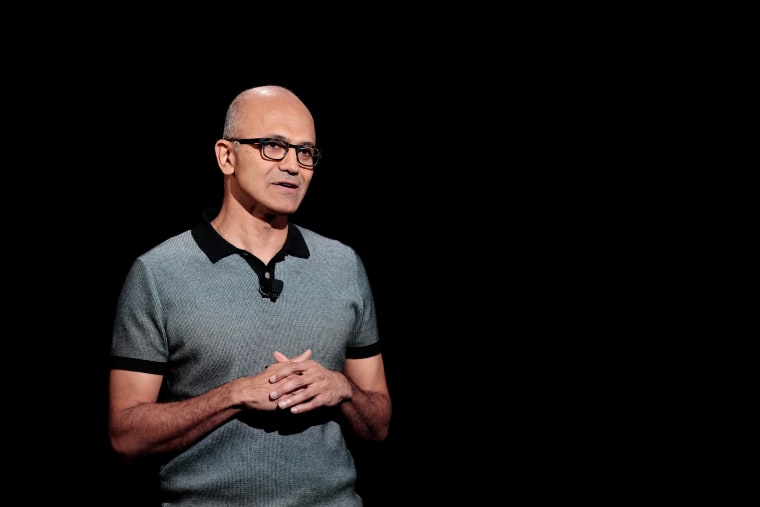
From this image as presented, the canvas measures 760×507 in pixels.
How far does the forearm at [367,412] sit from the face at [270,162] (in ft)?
1.57

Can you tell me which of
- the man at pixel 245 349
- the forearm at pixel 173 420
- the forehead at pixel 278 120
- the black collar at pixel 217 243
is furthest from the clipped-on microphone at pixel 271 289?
the forehead at pixel 278 120

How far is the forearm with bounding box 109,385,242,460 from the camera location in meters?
1.75

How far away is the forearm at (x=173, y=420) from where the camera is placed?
1.75m

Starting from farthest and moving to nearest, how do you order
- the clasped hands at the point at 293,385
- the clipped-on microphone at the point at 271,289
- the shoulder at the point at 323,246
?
the shoulder at the point at 323,246
the clipped-on microphone at the point at 271,289
the clasped hands at the point at 293,385

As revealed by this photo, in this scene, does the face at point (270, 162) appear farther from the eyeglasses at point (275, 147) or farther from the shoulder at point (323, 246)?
the shoulder at point (323, 246)

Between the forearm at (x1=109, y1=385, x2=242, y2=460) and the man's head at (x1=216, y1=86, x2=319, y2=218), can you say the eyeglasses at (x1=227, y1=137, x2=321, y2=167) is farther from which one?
the forearm at (x1=109, y1=385, x2=242, y2=460)

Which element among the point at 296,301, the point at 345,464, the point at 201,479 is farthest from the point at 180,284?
the point at 345,464

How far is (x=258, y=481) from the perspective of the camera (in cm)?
179

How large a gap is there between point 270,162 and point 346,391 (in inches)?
23.2

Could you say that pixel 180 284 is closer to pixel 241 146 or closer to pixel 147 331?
pixel 147 331

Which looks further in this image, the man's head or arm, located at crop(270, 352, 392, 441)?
the man's head

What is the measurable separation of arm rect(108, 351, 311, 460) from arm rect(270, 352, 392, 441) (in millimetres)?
30

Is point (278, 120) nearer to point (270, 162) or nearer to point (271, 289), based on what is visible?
point (270, 162)

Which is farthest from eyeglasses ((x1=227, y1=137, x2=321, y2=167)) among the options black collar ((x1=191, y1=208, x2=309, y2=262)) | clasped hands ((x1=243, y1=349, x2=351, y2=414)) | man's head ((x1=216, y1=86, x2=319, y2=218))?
clasped hands ((x1=243, y1=349, x2=351, y2=414))
